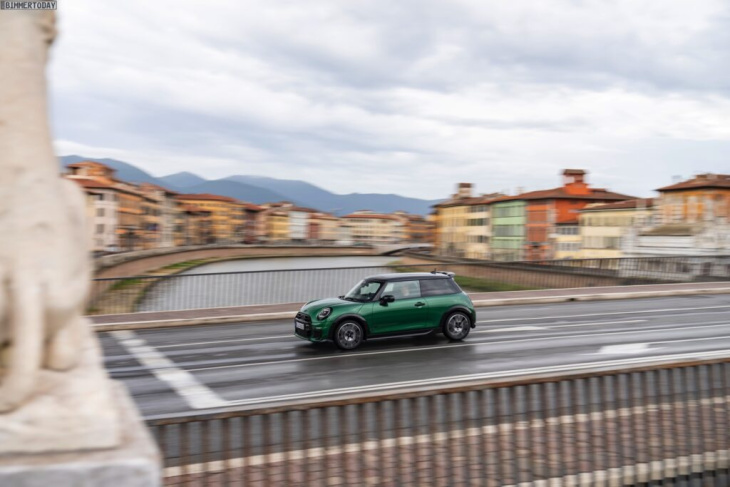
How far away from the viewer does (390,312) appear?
15.4m

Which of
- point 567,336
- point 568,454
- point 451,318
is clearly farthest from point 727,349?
point 568,454

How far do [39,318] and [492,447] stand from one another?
15.2 ft

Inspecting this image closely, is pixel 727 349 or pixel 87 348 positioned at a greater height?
pixel 87 348

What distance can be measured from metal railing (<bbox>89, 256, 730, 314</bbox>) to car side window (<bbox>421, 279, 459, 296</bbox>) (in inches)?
163

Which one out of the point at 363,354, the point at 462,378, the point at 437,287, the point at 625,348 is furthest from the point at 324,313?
the point at 625,348

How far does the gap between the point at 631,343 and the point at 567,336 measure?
1.53 metres

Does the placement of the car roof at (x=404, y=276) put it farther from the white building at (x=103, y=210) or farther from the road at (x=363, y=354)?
the white building at (x=103, y=210)

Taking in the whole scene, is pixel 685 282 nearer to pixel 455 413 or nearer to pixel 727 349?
pixel 727 349

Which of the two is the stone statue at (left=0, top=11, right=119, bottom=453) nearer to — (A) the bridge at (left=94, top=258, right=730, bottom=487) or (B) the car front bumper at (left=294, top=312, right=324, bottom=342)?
(A) the bridge at (left=94, top=258, right=730, bottom=487)

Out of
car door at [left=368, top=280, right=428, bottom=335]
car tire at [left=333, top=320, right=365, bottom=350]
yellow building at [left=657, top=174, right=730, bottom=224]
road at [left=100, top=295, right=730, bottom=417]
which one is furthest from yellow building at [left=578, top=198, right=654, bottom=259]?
car tire at [left=333, top=320, right=365, bottom=350]

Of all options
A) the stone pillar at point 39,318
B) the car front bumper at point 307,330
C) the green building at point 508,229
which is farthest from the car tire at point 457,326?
the green building at point 508,229

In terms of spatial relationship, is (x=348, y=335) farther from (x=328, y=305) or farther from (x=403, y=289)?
(x=403, y=289)

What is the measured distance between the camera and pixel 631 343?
49.2 feet

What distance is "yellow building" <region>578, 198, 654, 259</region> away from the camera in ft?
289
